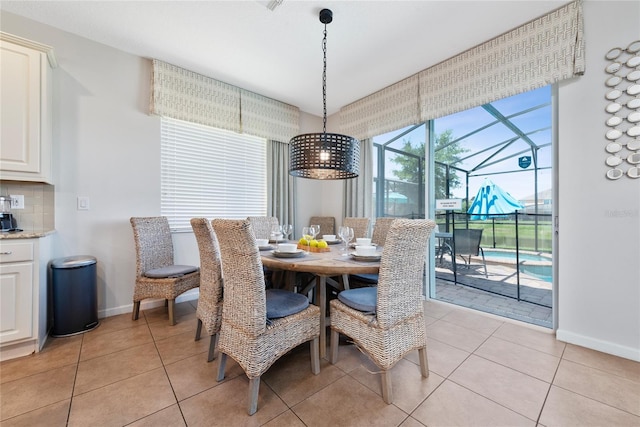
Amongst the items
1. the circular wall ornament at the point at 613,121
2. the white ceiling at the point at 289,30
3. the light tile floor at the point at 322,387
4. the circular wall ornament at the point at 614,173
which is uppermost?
the white ceiling at the point at 289,30

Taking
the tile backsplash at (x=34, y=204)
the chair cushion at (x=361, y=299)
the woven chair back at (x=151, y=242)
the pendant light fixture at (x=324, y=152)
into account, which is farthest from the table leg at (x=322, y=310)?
the tile backsplash at (x=34, y=204)

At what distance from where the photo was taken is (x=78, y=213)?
2543 millimetres

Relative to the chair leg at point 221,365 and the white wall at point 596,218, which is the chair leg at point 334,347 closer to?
the chair leg at point 221,365

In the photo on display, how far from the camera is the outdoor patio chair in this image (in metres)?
3.21

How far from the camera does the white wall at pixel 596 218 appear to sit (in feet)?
6.28

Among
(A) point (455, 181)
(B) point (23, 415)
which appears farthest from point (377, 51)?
(B) point (23, 415)

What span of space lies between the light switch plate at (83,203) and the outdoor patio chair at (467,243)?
4221mm

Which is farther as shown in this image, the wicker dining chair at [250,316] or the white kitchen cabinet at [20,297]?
the white kitchen cabinet at [20,297]

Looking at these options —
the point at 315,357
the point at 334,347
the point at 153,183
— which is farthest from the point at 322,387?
the point at 153,183

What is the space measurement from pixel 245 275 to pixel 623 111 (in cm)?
302

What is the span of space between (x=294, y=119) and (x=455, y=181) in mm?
2623

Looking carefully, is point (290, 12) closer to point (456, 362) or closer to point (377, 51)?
point (377, 51)

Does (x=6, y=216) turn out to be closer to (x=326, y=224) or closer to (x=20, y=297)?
(x=20, y=297)

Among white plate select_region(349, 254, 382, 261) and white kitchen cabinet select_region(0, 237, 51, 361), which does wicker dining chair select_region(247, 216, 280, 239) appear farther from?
white kitchen cabinet select_region(0, 237, 51, 361)
